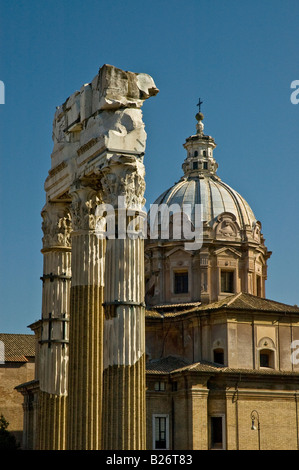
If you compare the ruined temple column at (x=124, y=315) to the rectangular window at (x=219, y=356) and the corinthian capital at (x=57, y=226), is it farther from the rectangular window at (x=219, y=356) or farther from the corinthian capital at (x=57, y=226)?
the rectangular window at (x=219, y=356)

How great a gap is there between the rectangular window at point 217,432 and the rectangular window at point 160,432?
2.44m

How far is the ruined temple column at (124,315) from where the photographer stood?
829 inches

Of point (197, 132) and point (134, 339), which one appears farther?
point (197, 132)

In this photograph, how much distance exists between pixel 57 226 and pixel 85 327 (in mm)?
3956

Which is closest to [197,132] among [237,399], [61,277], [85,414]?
[237,399]

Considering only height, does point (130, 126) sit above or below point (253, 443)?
above

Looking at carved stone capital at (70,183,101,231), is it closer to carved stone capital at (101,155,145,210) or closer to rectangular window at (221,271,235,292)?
carved stone capital at (101,155,145,210)

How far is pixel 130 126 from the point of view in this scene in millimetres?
22328

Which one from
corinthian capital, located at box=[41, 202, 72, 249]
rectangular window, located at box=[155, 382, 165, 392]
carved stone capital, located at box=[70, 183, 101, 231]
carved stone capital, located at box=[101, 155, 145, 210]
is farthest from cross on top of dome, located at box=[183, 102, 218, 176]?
carved stone capital, located at box=[101, 155, 145, 210]

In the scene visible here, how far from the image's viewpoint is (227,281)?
55.4 meters

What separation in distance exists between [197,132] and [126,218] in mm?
40852

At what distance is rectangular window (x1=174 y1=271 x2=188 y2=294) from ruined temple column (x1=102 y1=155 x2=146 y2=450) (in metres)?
33.1

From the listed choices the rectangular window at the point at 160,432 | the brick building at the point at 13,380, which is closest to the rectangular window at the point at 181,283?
the rectangular window at the point at 160,432
